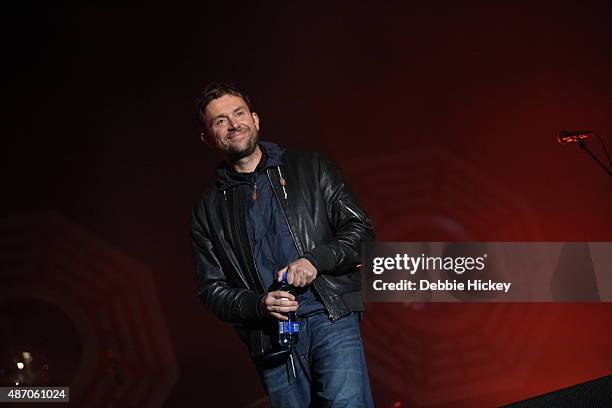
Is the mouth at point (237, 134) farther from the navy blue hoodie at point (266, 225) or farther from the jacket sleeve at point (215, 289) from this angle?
the jacket sleeve at point (215, 289)

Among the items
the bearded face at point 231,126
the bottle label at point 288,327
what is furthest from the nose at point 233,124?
the bottle label at point 288,327

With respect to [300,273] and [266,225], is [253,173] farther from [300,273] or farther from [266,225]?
[300,273]

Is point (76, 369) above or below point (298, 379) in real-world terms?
above

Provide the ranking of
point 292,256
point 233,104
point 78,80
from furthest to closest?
point 78,80 → point 233,104 → point 292,256

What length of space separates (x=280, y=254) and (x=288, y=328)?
23 cm

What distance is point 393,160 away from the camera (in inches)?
169

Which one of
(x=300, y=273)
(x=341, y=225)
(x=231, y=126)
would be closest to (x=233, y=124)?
(x=231, y=126)

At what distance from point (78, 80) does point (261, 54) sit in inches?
43.3

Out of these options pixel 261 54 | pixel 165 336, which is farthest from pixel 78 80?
pixel 165 336

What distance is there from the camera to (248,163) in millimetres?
2213

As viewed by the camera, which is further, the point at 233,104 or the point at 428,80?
the point at 428,80

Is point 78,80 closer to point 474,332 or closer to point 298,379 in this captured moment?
point 474,332

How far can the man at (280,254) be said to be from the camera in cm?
203

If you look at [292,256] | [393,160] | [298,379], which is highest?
[393,160]
